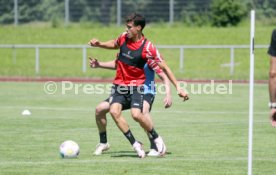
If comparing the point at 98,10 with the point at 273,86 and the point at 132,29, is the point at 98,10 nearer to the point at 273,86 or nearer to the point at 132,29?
the point at 132,29

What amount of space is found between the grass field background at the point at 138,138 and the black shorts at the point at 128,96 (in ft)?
2.58

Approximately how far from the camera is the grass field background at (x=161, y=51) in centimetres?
3644

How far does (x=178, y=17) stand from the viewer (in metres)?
46.9

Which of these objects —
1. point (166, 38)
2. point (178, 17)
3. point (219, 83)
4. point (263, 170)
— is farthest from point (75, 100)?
point (178, 17)

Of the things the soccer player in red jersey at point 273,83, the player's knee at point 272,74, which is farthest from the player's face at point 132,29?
the player's knee at point 272,74

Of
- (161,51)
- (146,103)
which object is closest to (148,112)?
(146,103)

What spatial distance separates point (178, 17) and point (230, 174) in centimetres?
3708

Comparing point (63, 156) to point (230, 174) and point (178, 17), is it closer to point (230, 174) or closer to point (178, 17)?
point (230, 174)

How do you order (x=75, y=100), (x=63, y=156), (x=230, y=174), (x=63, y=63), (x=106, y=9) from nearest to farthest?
(x=230, y=174)
(x=63, y=156)
(x=75, y=100)
(x=63, y=63)
(x=106, y=9)

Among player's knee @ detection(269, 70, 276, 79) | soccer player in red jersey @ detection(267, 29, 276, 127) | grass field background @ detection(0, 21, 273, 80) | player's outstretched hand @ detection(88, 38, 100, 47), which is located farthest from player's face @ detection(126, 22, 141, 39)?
grass field background @ detection(0, 21, 273, 80)
